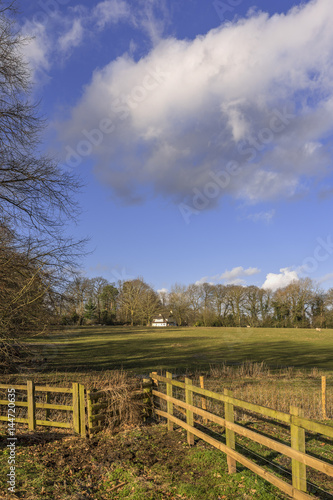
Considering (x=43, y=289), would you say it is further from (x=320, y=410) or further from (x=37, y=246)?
(x=320, y=410)

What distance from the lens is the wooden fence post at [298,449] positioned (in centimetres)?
421

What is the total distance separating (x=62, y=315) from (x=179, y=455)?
5.76 meters

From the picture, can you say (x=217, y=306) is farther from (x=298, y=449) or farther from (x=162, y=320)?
(x=298, y=449)

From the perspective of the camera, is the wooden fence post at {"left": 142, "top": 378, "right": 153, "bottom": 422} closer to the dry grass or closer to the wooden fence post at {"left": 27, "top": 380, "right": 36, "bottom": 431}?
the wooden fence post at {"left": 27, "top": 380, "right": 36, "bottom": 431}

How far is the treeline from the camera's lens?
82375mm

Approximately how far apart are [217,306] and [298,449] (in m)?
87.9

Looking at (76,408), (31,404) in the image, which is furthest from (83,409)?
(31,404)

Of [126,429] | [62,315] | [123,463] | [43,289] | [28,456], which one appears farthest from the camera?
[62,315]

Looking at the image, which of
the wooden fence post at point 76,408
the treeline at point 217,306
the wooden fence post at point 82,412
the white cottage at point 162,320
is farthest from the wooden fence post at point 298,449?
the white cottage at point 162,320

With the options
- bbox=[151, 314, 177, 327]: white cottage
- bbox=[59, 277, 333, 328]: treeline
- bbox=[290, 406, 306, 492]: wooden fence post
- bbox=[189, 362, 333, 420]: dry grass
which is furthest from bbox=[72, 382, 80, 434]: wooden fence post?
bbox=[151, 314, 177, 327]: white cottage

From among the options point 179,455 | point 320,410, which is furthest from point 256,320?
point 179,455

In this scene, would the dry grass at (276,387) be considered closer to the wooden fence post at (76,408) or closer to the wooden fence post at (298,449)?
the wooden fence post at (76,408)

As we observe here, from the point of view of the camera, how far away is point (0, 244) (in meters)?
9.91

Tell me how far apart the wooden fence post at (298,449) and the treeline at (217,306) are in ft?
248
